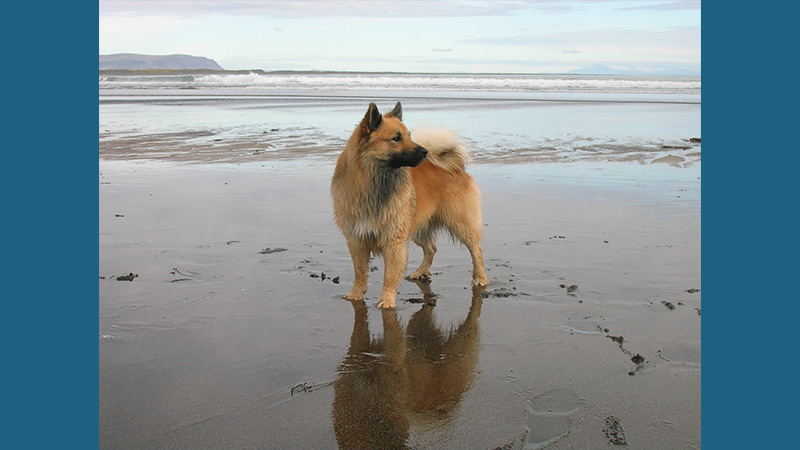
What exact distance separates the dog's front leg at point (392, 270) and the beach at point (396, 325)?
16cm

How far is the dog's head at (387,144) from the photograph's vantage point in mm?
5320

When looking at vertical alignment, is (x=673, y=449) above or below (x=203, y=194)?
below

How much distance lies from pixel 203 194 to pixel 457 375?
6.86 metres

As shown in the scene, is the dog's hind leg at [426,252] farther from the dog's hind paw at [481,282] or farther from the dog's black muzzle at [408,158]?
the dog's black muzzle at [408,158]

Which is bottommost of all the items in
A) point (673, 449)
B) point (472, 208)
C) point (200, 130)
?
point (673, 449)

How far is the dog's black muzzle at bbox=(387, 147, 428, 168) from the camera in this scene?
530cm

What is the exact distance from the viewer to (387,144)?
5355mm

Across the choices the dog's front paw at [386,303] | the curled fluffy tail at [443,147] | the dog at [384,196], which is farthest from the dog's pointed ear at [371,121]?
the dog's front paw at [386,303]

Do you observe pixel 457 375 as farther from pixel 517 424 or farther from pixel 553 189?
pixel 553 189

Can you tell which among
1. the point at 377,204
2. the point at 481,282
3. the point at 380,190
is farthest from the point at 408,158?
the point at 481,282

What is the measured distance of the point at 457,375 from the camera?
3.99 meters

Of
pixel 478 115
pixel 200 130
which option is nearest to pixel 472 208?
pixel 200 130

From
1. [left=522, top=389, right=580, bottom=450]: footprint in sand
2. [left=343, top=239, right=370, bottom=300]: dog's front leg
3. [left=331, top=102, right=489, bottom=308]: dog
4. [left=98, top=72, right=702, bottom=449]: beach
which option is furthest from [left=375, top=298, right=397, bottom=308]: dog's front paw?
[left=522, top=389, right=580, bottom=450]: footprint in sand

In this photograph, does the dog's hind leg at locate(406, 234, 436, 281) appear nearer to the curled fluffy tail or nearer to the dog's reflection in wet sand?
the curled fluffy tail
